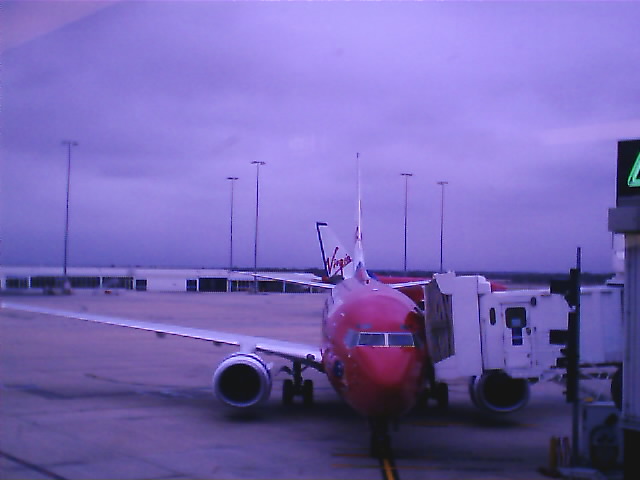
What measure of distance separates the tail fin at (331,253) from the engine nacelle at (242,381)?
73.2ft

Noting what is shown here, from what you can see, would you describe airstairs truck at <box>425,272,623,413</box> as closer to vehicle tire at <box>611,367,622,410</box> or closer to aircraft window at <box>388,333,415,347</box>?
aircraft window at <box>388,333,415,347</box>

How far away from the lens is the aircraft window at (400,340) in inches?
510

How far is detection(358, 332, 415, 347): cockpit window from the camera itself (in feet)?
42.5

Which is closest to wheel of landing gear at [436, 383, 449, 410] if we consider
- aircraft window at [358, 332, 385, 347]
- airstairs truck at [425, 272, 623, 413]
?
airstairs truck at [425, 272, 623, 413]

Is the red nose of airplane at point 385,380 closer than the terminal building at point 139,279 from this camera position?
Yes

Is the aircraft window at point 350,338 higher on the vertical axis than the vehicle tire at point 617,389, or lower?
higher

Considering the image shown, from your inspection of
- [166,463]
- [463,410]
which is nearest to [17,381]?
[166,463]

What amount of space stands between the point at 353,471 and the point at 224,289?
8190cm

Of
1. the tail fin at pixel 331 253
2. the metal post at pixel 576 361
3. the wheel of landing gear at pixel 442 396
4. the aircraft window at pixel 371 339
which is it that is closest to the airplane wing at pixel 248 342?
the wheel of landing gear at pixel 442 396

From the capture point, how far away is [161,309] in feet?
167

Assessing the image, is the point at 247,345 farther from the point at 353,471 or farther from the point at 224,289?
the point at 224,289

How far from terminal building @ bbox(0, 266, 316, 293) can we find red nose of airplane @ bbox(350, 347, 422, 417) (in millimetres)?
7771

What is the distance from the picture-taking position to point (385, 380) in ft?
39.9

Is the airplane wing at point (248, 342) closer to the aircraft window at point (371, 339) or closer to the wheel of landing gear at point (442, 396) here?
the wheel of landing gear at point (442, 396)
